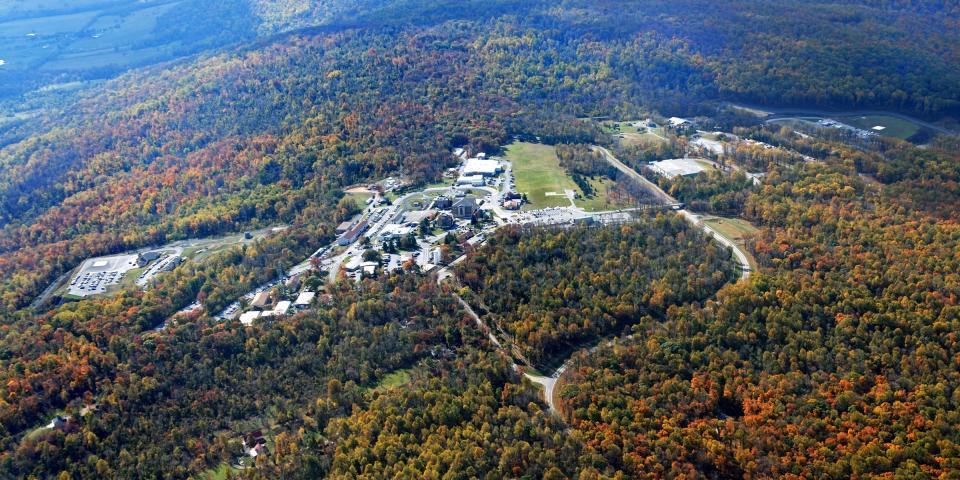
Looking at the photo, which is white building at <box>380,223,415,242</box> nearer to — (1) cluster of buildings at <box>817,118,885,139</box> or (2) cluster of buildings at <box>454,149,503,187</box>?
(2) cluster of buildings at <box>454,149,503,187</box>

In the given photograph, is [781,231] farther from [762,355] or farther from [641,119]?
[641,119]

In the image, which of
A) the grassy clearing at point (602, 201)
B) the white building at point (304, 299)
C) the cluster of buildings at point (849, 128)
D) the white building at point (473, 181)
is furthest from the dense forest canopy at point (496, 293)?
the cluster of buildings at point (849, 128)

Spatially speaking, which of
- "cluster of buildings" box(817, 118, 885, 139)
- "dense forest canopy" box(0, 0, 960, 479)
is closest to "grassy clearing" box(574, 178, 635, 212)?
"dense forest canopy" box(0, 0, 960, 479)

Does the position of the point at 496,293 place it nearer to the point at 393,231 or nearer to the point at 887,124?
the point at 393,231

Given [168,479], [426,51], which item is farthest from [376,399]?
[426,51]

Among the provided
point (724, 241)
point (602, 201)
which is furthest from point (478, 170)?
point (724, 241)

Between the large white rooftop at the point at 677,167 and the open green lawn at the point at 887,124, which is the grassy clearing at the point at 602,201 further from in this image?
the open green lawn at the point at 887,124
